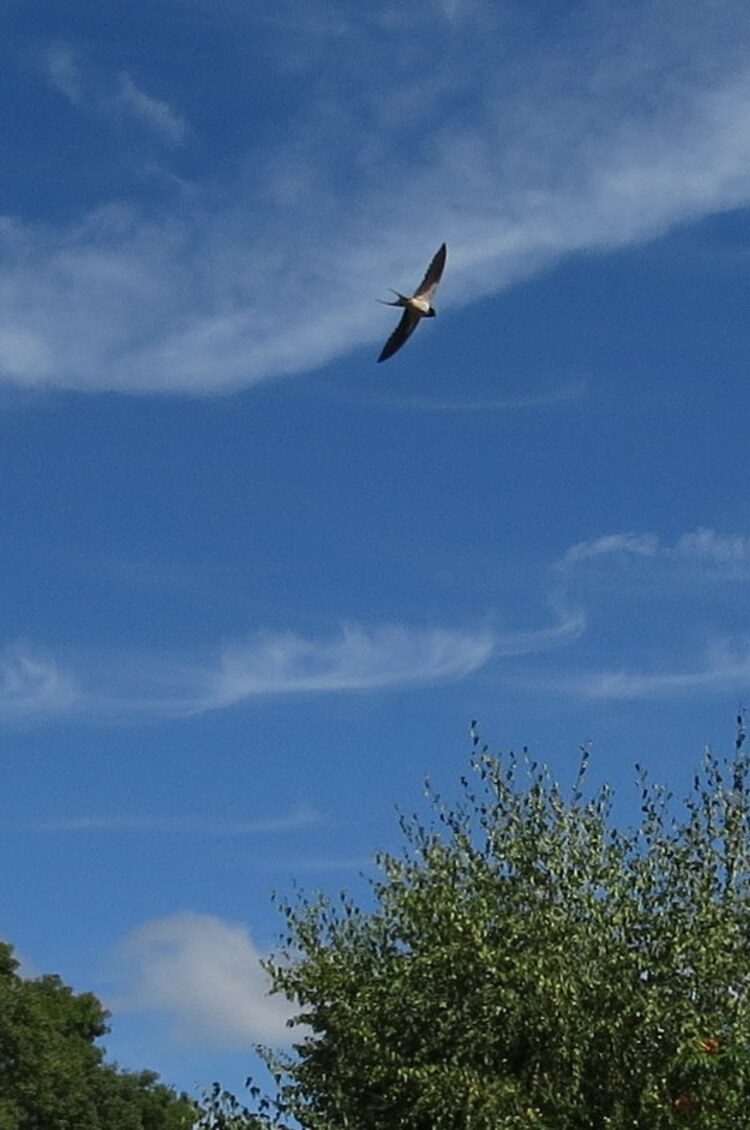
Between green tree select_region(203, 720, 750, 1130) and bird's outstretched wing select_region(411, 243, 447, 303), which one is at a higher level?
bird's outstretched wing select_region(411, 243, 447, 303)

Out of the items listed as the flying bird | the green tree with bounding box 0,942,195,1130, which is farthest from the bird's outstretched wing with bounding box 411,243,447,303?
the green tree with bounding box 0,942,195,1130

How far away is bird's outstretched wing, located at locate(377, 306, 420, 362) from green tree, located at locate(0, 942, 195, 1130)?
51369 mm

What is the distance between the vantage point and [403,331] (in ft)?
85.9

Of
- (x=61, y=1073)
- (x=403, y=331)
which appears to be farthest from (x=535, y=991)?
(x=61, y=1073)

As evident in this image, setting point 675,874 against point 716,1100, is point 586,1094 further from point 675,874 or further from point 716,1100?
point 675,874

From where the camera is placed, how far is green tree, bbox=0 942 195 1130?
240ft

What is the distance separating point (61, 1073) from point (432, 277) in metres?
57.6

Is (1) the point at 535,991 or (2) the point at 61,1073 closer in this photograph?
(1) the point at 535,991

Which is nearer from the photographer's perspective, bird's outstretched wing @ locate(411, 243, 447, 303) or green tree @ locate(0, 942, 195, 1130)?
bird's outstretched wing @ locate(411, 243, 447, 303)

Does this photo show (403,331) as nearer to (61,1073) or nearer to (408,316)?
(408,316)

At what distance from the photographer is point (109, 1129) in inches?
3250

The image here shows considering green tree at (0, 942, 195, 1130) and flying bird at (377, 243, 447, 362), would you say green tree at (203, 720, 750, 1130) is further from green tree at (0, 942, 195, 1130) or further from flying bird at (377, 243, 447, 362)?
green tree at (0, 942, 195, 1130)

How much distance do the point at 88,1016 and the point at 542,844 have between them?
59648 millimetres

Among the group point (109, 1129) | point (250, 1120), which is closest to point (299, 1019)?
point (250, 1120)
